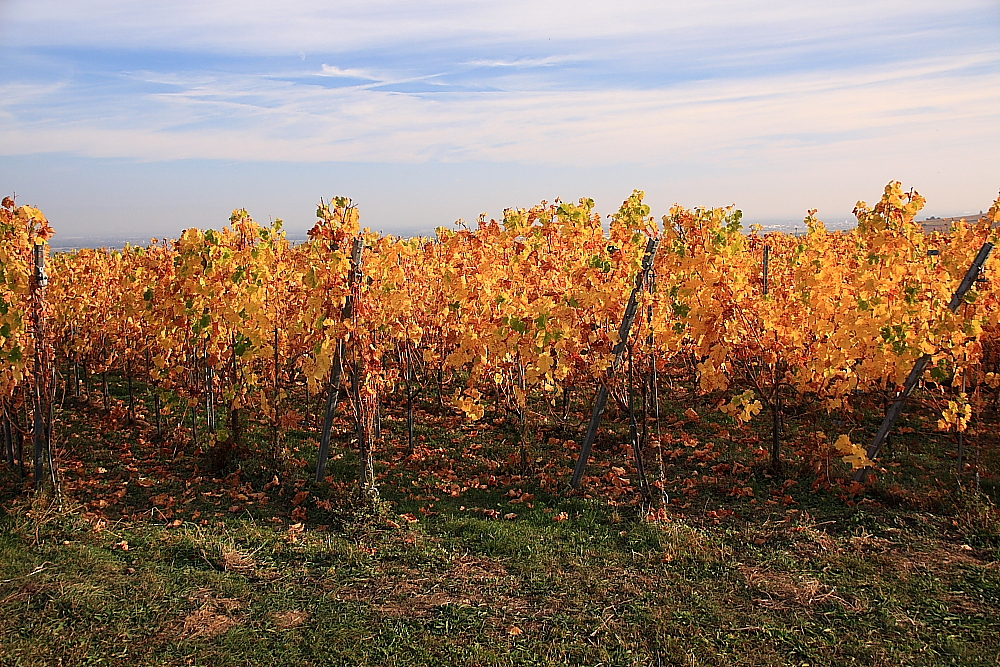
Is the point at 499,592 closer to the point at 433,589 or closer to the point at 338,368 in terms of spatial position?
the point at 433,589

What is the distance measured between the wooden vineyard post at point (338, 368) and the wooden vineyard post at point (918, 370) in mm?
4441

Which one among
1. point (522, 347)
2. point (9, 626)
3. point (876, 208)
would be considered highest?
point (876, 208)

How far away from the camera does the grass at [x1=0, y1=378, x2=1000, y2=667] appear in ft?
12.0

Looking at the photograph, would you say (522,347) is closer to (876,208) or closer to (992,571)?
(876,208)

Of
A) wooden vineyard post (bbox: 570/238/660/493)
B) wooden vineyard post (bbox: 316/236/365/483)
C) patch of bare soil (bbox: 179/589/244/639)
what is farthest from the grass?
wooden vineyard post (bbox: 570/238/660/493)

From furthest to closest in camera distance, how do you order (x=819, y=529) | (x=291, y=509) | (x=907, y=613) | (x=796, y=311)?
(x=796, y=311), (x=291, y=509), (x=819, y=529), (x=907, y=613)

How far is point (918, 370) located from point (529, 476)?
11.0 ft

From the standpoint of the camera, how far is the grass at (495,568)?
12.0ft

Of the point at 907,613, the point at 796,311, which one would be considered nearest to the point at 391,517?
the point at 907,613

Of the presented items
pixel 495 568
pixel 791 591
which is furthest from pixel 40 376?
pixel 791 591

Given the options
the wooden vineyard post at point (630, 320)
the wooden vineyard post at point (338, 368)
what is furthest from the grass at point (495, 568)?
the wooden vineyard post at point (630, 320)

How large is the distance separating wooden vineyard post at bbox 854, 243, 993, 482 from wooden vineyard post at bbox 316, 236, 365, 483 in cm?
444

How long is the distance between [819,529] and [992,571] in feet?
3.47

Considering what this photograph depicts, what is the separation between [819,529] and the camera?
5.09 m
